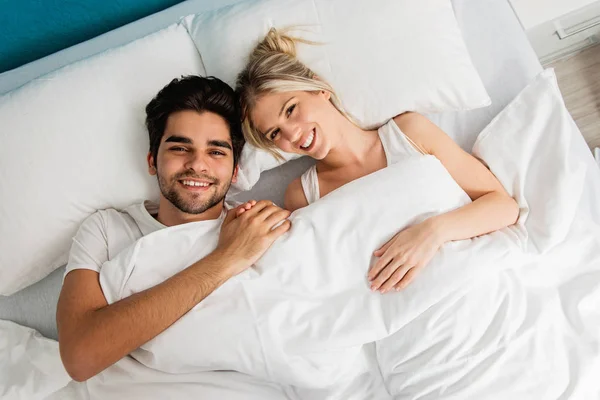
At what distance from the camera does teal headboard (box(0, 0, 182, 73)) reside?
154 cm

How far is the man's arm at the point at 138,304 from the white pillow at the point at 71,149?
26 cm

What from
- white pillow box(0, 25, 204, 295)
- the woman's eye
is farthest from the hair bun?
white pillow box(0, 25, 204, 295)

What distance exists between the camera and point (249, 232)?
3.95 feet

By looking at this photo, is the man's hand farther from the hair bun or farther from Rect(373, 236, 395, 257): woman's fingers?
the hair bun

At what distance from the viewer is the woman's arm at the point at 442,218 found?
113 cm

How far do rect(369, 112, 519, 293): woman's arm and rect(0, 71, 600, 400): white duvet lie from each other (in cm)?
3

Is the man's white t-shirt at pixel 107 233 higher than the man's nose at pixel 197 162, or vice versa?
the man's nose at pixel 197 162

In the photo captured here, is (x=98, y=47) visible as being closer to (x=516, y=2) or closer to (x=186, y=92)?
(x=186, y=92)

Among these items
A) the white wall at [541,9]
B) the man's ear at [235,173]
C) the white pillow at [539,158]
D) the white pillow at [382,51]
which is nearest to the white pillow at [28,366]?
the man's ear at [235,173]

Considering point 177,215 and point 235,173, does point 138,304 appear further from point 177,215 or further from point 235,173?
point 235,173

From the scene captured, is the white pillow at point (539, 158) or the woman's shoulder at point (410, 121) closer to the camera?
the white pillow at point (539, 158)

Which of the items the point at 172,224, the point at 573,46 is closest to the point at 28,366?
the point at 172,224

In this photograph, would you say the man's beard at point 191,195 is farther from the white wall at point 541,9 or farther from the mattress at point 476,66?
the white wall at point 541,9

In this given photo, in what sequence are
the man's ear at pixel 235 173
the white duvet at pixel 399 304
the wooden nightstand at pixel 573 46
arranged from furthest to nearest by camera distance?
the wooden nightstand at pixel 573 46 < the man's ear at pixel 235 173 < the white duvet at pixel 399 304
